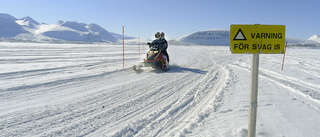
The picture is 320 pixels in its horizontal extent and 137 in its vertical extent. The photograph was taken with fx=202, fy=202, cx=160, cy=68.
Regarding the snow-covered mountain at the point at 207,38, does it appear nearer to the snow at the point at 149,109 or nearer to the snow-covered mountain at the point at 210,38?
the snow-covered mountain at the point at 210,38

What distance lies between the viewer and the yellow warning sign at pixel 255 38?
2322 millimetres

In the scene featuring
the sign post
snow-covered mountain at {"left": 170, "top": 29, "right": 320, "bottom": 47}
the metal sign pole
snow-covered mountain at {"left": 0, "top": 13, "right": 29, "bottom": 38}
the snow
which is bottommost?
the snow

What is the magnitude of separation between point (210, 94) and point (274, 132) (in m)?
2.56

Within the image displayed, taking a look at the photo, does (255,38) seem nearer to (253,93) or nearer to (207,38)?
(253,93)

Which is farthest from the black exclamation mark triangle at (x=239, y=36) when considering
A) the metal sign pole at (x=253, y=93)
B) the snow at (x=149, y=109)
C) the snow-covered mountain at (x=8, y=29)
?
the snow-covered mountain at (x=8, y=29)

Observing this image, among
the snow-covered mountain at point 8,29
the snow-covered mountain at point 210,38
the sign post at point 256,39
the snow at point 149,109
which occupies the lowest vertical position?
the snow at point 149,109

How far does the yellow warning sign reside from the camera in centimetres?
232

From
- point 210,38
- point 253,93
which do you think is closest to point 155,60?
point 253,93

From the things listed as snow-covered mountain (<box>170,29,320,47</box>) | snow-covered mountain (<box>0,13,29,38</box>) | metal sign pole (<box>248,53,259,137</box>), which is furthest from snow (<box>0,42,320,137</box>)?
snow-covered mountain (<box>0,13,29,38</box>)

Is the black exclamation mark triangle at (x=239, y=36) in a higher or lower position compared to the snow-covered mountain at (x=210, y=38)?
lower

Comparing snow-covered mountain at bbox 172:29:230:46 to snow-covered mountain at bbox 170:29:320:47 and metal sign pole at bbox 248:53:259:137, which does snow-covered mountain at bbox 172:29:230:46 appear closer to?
snow-covered mountain at bbox 170:29:320:47

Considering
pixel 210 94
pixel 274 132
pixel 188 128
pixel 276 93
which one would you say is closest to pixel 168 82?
pixel 210 94

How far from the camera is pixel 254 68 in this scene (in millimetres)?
2365

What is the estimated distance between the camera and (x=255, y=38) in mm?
2330
